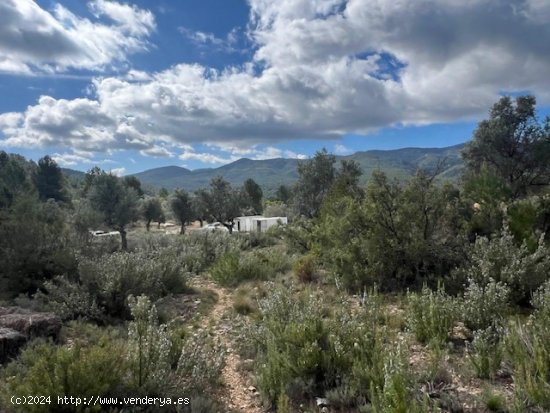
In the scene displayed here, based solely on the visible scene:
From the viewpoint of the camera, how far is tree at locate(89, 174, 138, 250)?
29.6 metres

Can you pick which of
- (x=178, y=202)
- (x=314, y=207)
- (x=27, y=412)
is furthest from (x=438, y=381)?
(x=178, y=202)

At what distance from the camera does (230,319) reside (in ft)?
22.7

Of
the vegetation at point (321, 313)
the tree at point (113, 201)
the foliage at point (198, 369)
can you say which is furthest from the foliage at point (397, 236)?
the tree at point (113, 201)

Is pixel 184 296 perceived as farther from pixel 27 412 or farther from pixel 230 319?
pixel 27 412

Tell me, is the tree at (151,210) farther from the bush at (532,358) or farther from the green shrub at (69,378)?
the bush at (532,358)

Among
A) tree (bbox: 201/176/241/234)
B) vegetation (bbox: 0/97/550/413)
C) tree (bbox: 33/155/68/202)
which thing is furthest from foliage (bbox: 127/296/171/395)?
tree (bbox: 33/155/68/202)

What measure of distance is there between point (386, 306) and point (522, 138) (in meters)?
25.5

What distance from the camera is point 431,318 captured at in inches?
193

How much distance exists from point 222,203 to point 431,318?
30.2m

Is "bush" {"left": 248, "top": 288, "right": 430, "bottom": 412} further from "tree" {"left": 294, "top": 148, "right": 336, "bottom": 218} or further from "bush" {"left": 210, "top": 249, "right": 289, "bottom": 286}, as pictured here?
"tree" {"left": 294, "top": 148, "right": 336, "bottom": 218}

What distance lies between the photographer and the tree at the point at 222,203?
34156 mm

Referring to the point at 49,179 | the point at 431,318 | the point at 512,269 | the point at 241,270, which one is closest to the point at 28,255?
the point at 241,270

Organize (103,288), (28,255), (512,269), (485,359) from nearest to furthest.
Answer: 1. (485,359)
2. (512,269)
3. (103,288)
4. (28,255)

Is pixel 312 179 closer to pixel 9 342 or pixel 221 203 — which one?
pixel 221 203
